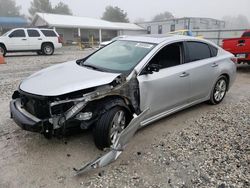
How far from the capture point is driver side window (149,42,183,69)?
12.5ft

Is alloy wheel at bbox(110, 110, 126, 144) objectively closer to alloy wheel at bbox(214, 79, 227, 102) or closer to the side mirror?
the side mirror

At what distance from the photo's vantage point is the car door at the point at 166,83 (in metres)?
3.54

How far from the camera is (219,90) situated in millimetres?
5219

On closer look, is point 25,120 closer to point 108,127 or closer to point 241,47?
point 108,127

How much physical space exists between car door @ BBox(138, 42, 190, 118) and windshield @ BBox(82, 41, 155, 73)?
0.24 meters

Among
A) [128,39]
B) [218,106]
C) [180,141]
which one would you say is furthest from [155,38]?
[218,106]

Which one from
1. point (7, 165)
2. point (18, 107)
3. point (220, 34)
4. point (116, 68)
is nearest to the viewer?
point (7, 165)

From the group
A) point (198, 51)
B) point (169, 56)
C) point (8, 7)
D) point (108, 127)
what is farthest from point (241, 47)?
point (8, 7)

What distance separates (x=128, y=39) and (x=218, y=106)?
2.59 meters

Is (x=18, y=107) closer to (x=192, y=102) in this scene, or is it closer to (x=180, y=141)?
(x=180, y=141)

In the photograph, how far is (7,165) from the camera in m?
2.98

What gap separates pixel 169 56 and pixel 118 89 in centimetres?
135

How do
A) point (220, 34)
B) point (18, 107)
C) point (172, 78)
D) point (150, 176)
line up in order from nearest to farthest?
point (150, 176)
point (18, 107)
point (172, 78)
point (220, 34)

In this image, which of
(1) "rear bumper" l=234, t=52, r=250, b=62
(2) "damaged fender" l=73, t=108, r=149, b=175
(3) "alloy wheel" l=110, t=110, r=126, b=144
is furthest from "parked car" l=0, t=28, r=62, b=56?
(2) "damaged fender" l=73, t=108, r=149, b=175
